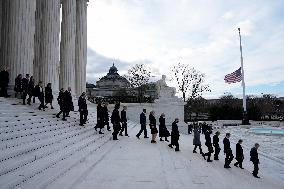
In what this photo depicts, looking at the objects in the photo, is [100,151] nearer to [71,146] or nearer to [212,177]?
[71,146]

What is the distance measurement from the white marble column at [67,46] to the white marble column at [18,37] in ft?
22.5

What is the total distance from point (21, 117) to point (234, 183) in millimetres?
8885

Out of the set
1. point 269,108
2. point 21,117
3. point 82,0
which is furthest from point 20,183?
point 269,108

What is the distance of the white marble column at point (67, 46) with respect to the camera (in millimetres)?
25938

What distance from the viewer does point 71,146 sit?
11.7 metres

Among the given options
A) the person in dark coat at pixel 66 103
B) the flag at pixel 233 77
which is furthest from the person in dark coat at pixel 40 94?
the flag at pixel 233 77

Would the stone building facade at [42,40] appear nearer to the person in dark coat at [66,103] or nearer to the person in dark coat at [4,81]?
the person in dark coat at [4,81]

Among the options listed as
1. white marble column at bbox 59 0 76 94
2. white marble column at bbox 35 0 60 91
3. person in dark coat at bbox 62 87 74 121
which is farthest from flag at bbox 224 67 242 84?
person in dark coat at bbox 62 87 74 121

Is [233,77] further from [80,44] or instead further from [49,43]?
[49,43]

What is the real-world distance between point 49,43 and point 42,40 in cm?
58

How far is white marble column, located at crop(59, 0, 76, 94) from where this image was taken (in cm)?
2594

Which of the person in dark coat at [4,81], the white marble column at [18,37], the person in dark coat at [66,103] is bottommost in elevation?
the person in dark coat at [66,103]

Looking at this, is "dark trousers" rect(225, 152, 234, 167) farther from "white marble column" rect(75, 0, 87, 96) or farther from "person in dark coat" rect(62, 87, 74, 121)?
"white marble column" rect(75, 0, 87, 96)

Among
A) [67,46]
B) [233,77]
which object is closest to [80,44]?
[67,46]
